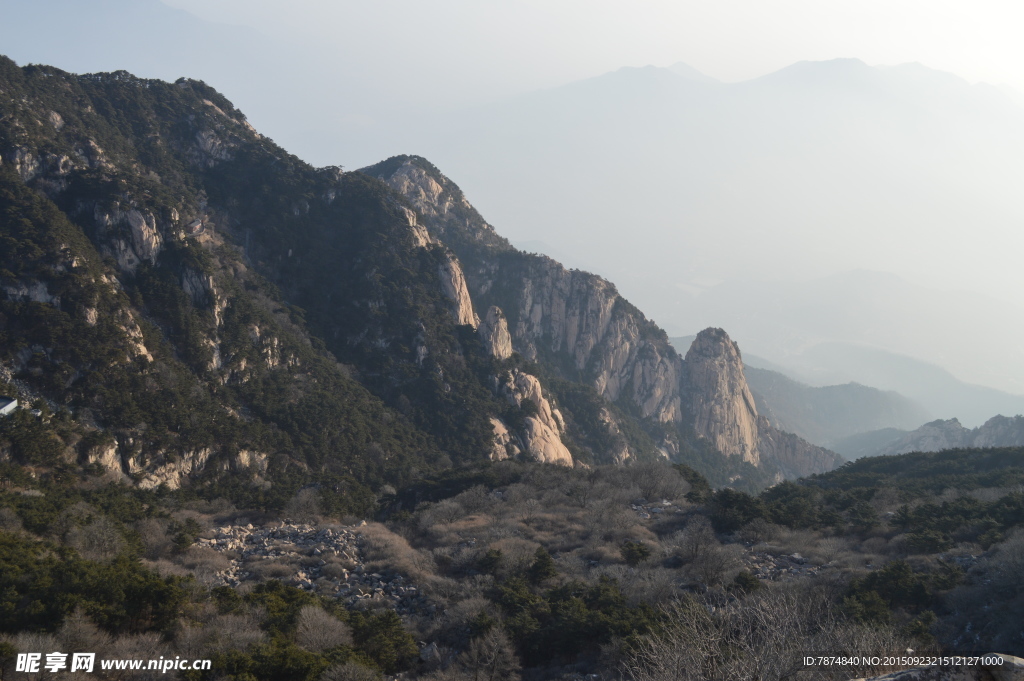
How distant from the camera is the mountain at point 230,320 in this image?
4925 centimetres

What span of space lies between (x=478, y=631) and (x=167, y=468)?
1512 inches

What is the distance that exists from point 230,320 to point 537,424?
4691 cm

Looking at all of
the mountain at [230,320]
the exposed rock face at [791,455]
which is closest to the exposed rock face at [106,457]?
the mountain at [230,320]

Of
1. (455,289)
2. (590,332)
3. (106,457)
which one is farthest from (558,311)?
(106,457)

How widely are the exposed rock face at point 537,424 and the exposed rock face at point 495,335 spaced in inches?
210

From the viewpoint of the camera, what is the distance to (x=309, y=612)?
888 inches

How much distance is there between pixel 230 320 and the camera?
66750 mm

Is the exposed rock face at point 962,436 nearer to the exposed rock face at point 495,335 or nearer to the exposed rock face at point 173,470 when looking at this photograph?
the exposed rock face at point 495,335

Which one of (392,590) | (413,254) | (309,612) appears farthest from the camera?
(413,254)

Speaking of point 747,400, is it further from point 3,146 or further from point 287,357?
point 3,146

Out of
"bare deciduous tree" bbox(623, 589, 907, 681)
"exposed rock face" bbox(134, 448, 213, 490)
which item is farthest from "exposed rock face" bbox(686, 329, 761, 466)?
"bare deciduous tree" bbox(623, 589, 907, 681)

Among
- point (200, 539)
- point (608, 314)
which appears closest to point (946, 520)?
point (200, 539)

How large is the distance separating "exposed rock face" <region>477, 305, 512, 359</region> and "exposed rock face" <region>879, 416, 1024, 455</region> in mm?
85049

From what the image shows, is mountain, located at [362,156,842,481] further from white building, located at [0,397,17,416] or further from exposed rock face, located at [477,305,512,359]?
white building, located at [0,397,17,416]
